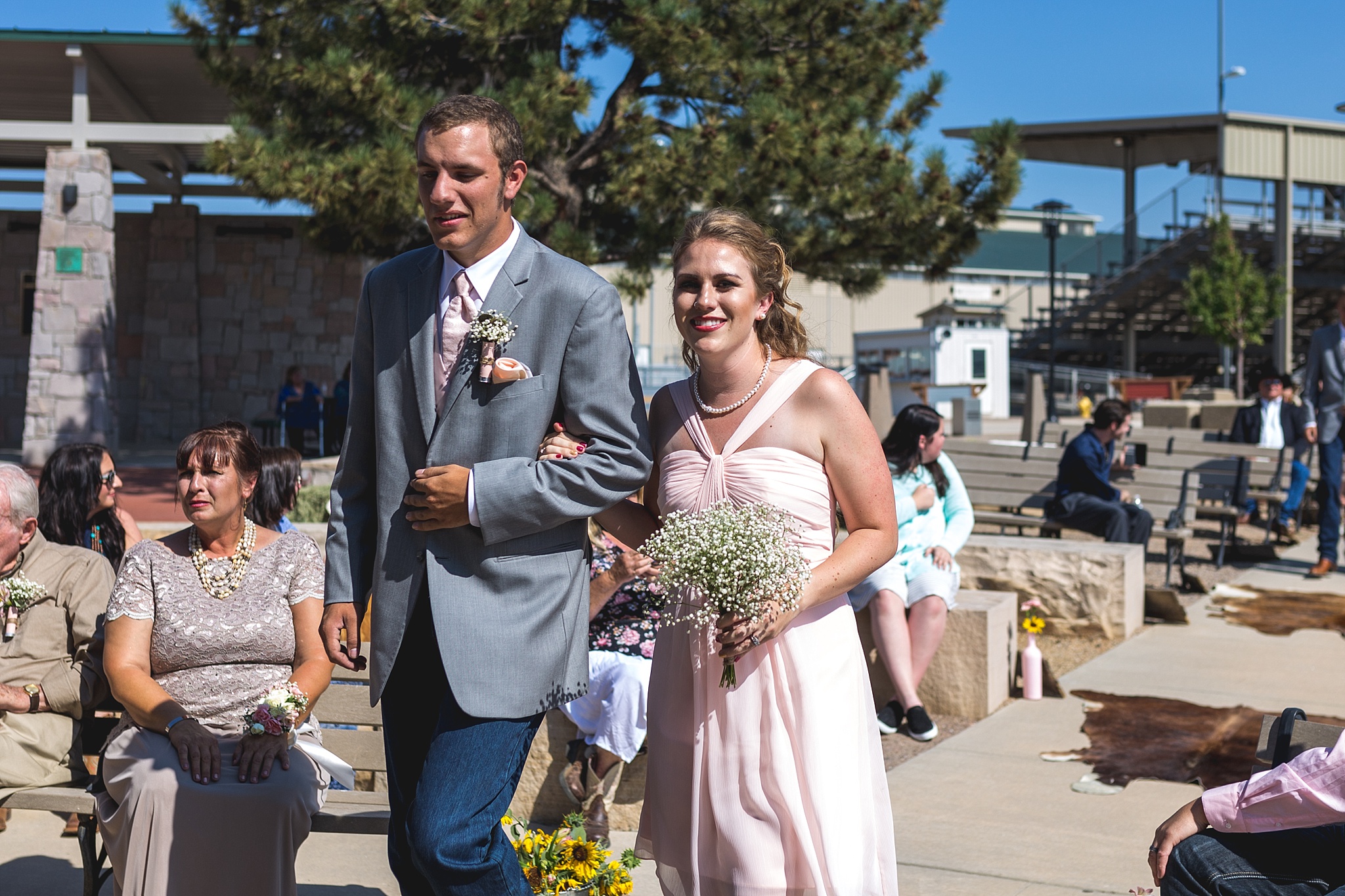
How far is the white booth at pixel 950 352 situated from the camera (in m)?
32.8

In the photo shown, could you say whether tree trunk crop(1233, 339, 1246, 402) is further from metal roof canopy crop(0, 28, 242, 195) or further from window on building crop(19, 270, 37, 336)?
window on building crop(19, 270, 37, 336)

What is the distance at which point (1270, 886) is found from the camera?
2.67 metres

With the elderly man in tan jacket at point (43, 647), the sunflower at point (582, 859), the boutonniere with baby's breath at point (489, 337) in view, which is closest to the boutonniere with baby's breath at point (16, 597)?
the elderly man in tan jacket at point (43, 647)

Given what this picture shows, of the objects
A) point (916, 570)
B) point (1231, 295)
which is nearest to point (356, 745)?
point (916, 570)

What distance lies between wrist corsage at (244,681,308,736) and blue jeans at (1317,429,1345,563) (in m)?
8.66

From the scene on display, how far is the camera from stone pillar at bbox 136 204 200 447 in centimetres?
2181

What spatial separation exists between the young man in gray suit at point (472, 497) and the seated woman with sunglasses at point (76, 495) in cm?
254

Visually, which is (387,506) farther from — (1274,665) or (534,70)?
(534,70)

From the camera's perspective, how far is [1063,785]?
5.18 meters

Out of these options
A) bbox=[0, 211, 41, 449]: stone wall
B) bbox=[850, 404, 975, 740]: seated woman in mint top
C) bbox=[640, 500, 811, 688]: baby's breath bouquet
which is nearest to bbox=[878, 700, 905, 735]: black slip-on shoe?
bbox=[850, 404, 975, 740]: seated woman in mint top

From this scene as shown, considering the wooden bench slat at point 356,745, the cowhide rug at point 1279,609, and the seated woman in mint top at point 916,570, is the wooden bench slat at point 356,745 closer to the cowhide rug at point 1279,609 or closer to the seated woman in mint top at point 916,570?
the seated woman in mint top at point 916,570

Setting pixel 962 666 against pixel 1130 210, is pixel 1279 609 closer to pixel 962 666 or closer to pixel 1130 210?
pixel 962 666

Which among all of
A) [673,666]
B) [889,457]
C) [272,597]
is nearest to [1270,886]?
[673,666]

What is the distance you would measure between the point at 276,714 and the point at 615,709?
1395mm
